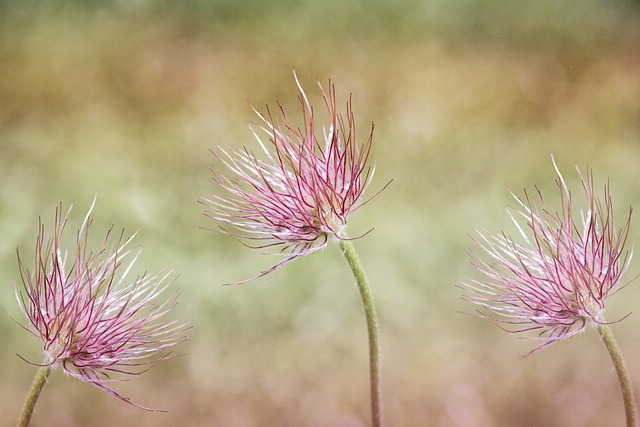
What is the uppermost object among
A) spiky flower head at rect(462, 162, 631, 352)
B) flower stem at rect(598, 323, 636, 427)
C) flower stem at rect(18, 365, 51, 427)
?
spiky flower head at rect(462, 162, 631, 352)

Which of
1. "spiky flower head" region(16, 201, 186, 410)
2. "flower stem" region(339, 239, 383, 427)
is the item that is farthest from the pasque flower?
"spiky flower head" region(16, 201, 186, 410)

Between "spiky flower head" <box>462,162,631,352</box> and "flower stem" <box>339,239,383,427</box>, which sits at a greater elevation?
"spiky flower head" <box>462,162,631,352</box>

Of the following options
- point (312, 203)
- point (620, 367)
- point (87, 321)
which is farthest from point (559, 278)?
point (87, 321)

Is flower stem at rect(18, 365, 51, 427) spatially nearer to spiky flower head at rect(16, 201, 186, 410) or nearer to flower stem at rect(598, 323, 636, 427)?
spiky flower head at rect(16, 201, 186, 410)

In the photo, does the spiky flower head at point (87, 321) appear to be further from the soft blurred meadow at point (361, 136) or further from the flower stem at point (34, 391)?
the soft blurred meadow at point (361, 136)

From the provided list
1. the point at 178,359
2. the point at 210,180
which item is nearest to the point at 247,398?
the point at 178,359

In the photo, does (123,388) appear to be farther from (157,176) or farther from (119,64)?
(119,64)

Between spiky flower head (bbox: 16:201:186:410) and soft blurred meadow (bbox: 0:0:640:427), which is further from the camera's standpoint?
soft blurred meadow (bbox: 0:0:640:427)
